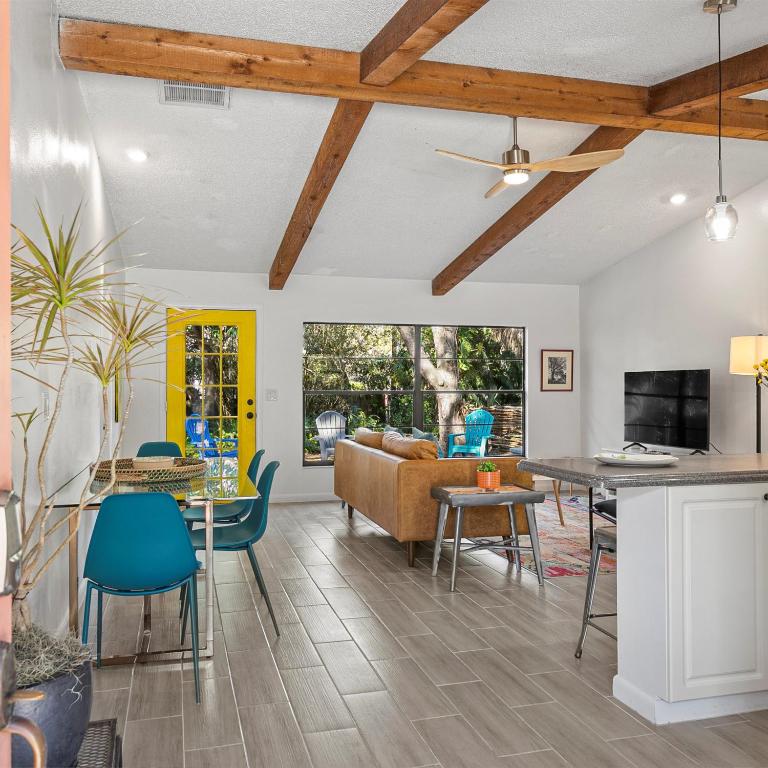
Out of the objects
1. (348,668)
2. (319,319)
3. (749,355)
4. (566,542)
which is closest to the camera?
(348,668)

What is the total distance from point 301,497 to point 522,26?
5381mm

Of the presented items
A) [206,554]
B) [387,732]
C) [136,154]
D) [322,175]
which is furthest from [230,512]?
[136,154]

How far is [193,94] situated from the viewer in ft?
15.2

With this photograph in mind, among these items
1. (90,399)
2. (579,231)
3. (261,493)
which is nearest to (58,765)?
(261,493)

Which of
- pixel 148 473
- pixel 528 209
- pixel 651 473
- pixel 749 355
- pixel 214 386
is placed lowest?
pixel 148 473

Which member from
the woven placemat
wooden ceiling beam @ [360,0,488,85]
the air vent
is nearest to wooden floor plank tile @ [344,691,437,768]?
the woven placemat

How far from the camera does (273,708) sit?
2.91 meters

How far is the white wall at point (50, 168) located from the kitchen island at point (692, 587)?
2258 mm

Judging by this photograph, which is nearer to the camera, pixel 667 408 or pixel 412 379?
pixel 667 408

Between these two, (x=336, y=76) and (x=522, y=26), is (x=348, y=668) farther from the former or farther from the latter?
(x=522, y=26)

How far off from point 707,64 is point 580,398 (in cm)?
490

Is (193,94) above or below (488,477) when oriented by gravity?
above

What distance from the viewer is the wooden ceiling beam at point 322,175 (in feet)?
15.7

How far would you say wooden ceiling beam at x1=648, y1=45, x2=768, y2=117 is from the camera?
4.38 metres
